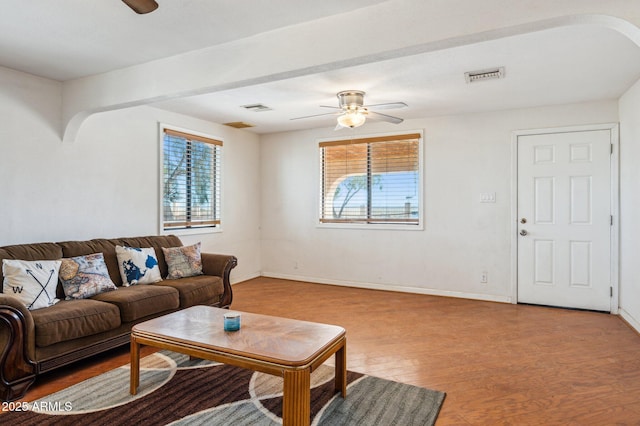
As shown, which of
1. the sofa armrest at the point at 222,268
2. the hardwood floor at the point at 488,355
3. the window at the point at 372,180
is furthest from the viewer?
the window at the point at 372,180

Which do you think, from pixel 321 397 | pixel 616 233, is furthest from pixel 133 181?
pixel 616 233

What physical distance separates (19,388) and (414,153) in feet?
15.7

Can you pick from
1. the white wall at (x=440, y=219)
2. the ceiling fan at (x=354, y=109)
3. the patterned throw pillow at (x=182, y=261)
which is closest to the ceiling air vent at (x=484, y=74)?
the ceiling fan at (x=354, y=109)

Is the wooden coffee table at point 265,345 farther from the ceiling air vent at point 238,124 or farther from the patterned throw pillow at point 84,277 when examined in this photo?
the ceiling air vent at point 238,124

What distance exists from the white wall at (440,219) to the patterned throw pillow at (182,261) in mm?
2242

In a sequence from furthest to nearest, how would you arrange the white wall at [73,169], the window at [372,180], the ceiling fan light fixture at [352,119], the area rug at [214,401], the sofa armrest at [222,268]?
the window at [372,180], the sofa armrest at [222,268], the ceiling fan light fixture at [352,119], the white wall at [73,169], the area rug at [214,401]

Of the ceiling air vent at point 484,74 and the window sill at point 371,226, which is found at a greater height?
the ceiling air vent at point 484,74

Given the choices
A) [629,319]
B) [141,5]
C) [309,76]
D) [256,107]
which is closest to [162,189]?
[256,107]

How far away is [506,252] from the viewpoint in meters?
4.81

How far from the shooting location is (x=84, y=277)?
10.5 ft

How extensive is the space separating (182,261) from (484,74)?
3556 millimetres

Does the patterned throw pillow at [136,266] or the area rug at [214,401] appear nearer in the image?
the area rug at [214,401]

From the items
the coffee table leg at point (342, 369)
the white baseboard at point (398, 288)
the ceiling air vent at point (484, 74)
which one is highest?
the ceiling air vent at point (484, 74)

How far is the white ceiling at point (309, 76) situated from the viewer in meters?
2.38
